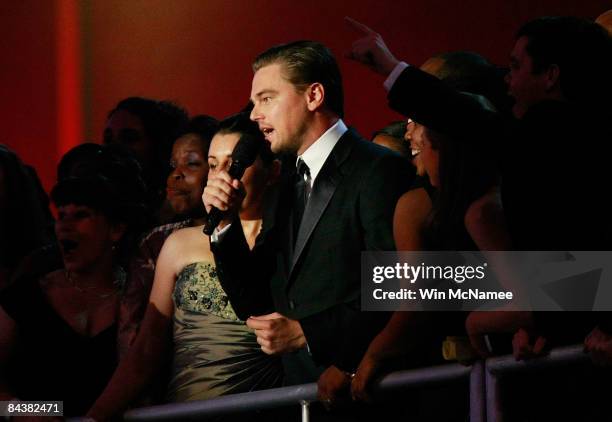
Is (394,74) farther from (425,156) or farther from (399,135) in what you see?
(399,135)

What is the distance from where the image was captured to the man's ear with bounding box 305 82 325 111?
2732mm

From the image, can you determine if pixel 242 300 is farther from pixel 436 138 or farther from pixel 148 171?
pixel 148 171

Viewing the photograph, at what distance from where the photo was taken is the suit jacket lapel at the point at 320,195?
8.47ft

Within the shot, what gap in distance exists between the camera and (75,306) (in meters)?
3.18

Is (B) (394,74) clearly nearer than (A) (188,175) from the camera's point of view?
Yes

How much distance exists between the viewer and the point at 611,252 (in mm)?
2070

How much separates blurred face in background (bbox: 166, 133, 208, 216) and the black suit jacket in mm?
663

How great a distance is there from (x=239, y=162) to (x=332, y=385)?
582 millimetres

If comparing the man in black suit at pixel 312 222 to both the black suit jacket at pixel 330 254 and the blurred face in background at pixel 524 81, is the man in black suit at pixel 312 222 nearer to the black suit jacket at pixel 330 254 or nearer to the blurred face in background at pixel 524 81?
the black suit jacket at pixel 330 254

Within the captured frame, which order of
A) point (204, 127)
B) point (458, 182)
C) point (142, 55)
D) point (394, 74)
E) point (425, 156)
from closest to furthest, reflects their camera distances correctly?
point (394, 74) < point (458, 182) < point (425, 156) < point (204, 127) < point (142, 55)

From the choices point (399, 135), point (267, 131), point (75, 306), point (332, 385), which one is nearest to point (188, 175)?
point (75, 306)

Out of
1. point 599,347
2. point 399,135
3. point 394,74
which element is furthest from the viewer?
point 399,135

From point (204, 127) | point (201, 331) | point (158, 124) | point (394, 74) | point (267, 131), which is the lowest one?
point (201, 331)

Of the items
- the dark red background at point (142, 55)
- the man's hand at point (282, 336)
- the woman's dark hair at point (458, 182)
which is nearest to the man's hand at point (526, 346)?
the woman's dark hair at point (458, 182)
